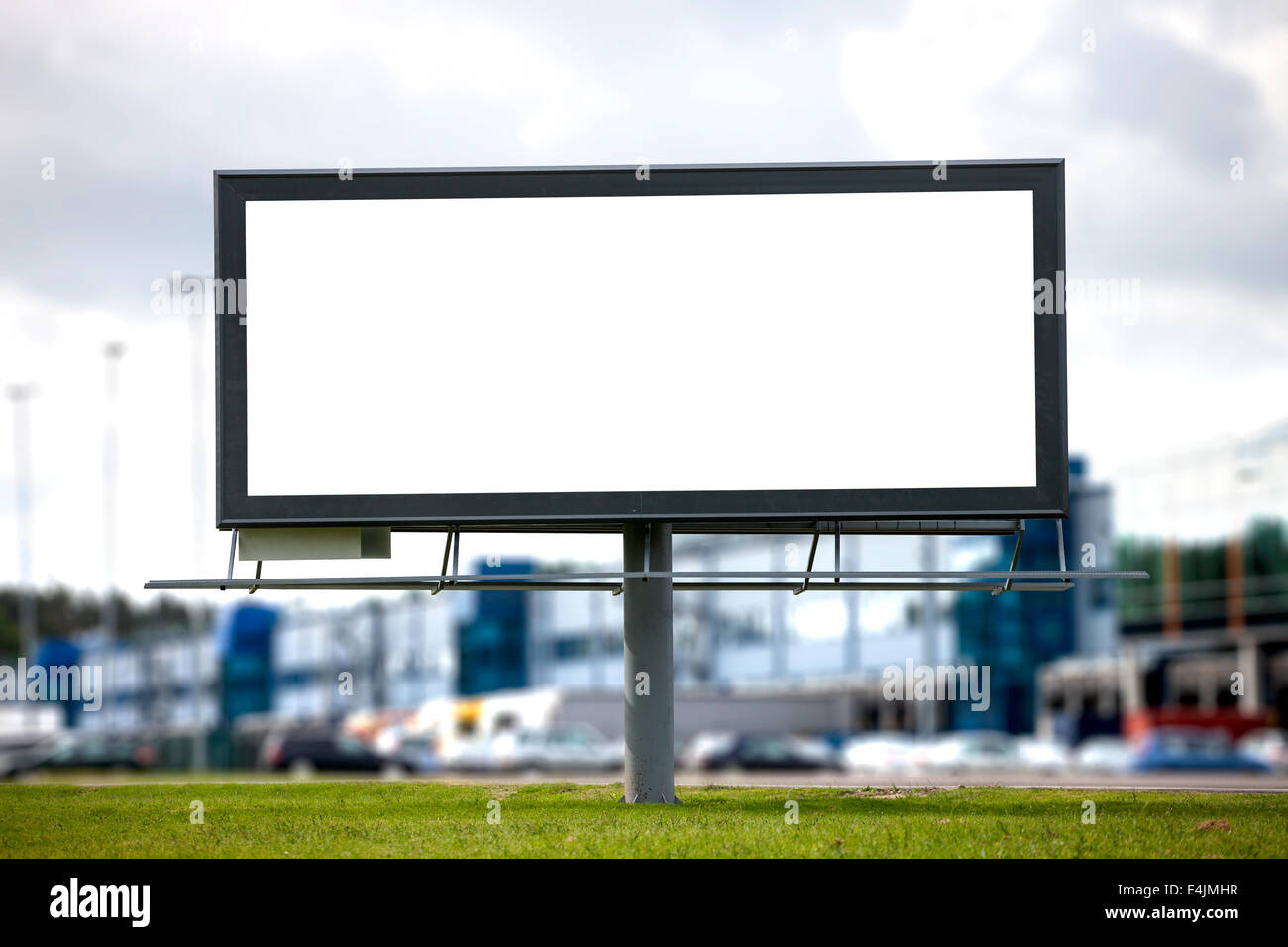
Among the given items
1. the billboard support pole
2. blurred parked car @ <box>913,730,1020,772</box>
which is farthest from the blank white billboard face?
blurred parked car @ <box>913,730,1020,772</box>

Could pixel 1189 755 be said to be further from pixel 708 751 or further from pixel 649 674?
pixel 649 674

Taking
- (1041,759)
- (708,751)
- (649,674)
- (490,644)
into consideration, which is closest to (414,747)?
(708,751)

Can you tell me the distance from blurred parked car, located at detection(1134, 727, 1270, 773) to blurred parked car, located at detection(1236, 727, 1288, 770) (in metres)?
0.45

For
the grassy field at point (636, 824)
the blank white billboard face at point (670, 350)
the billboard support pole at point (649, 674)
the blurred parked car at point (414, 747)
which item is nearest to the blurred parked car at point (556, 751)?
the blurred parked car at point (414, 747)

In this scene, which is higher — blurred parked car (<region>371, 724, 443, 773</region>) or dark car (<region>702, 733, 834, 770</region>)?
dark car (<region>702, 733, 834, 770</region>)

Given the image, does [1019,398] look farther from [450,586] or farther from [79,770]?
[79,770]

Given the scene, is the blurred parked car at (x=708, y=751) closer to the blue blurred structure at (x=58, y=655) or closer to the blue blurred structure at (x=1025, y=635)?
the blue blurred structure at (x=1025, y=635)

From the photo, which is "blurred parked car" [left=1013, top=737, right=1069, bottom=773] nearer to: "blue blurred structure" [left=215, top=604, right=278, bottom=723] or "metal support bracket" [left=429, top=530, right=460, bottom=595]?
"metal support bracket" [left=429, top=530, right=460, bottom=595]

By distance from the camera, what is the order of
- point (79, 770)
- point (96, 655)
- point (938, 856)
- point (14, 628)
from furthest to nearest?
point (14, 628)
point (96, 655)
point (79, 770)
point (938, 856)

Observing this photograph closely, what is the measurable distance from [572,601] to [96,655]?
113 feet

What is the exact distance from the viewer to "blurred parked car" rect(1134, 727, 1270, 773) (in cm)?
4006

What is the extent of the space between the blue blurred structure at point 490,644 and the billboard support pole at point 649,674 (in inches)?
3052
